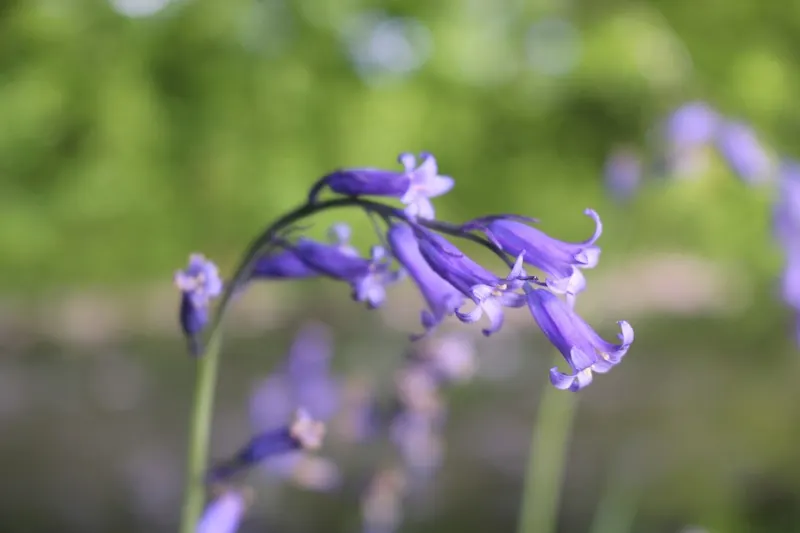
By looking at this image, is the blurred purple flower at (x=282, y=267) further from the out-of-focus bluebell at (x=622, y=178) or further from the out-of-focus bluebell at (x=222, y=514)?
the out-of-focus bluebell at (x=622, y=178)

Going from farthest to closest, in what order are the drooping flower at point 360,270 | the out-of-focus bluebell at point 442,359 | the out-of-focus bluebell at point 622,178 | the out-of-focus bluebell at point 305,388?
the out-of-focus bluebell at point 622,178, the out-of-focus bluebell at point 305,388, the out-of-focus bluebell at point 442,359, the drooping flower at point 360,270

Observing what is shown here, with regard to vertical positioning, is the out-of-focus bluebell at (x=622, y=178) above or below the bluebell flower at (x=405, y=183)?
above

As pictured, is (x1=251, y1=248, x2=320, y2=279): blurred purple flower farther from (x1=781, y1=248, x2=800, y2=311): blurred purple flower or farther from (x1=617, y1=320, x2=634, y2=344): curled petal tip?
(x1=781, y1=248, x2=800, y2=311): blurred purple flower

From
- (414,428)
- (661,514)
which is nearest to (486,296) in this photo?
(414,428)

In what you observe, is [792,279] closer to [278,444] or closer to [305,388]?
[305,388]

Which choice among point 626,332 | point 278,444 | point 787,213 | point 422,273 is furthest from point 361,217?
point 626,332

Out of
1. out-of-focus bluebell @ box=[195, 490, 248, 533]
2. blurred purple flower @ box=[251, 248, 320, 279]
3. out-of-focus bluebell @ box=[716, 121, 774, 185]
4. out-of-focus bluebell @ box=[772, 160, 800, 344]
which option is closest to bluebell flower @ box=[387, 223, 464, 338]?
blurred purple flower @ box=[251, 248, 320, 279]

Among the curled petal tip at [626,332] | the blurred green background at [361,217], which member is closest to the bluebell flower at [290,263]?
the curled petal tip at [626,332]
